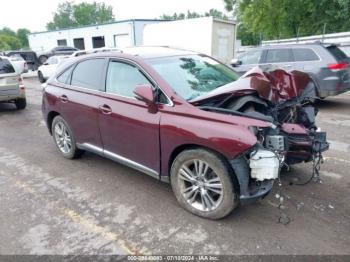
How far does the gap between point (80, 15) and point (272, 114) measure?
338ft

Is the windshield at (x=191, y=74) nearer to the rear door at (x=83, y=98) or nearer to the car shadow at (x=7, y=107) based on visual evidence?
the rear door at (x=83, y=98)


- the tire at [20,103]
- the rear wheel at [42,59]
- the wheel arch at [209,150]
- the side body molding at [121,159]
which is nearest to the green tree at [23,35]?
the rear wheel at [42,59]

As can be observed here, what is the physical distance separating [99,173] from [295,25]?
28.0 metres

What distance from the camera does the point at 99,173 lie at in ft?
15.2

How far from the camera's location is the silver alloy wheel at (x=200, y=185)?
127 inches

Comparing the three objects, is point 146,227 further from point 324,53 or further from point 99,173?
point 324,53

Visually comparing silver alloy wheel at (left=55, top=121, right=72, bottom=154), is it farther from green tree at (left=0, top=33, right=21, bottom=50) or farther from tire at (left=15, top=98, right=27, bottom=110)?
green tree at (left=0, top=33, right=21, bottom=50)

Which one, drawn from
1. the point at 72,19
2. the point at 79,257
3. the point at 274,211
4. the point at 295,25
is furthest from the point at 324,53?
the point at 72,19

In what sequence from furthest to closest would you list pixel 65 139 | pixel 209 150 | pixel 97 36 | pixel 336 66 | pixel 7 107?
1. pixel 97 36
2. pixel 7 107
3. pixel 336 66
4. pixel 65 139
5. pixel 209 150

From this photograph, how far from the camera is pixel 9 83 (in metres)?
8.98

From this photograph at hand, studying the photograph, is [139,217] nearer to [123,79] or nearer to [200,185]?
[200,185]

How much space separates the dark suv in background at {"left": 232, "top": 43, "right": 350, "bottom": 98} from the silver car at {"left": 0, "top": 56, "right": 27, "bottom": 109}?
639cm

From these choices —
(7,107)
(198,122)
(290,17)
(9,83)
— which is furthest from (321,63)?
(290,17)

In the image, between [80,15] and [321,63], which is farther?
[80,15]
